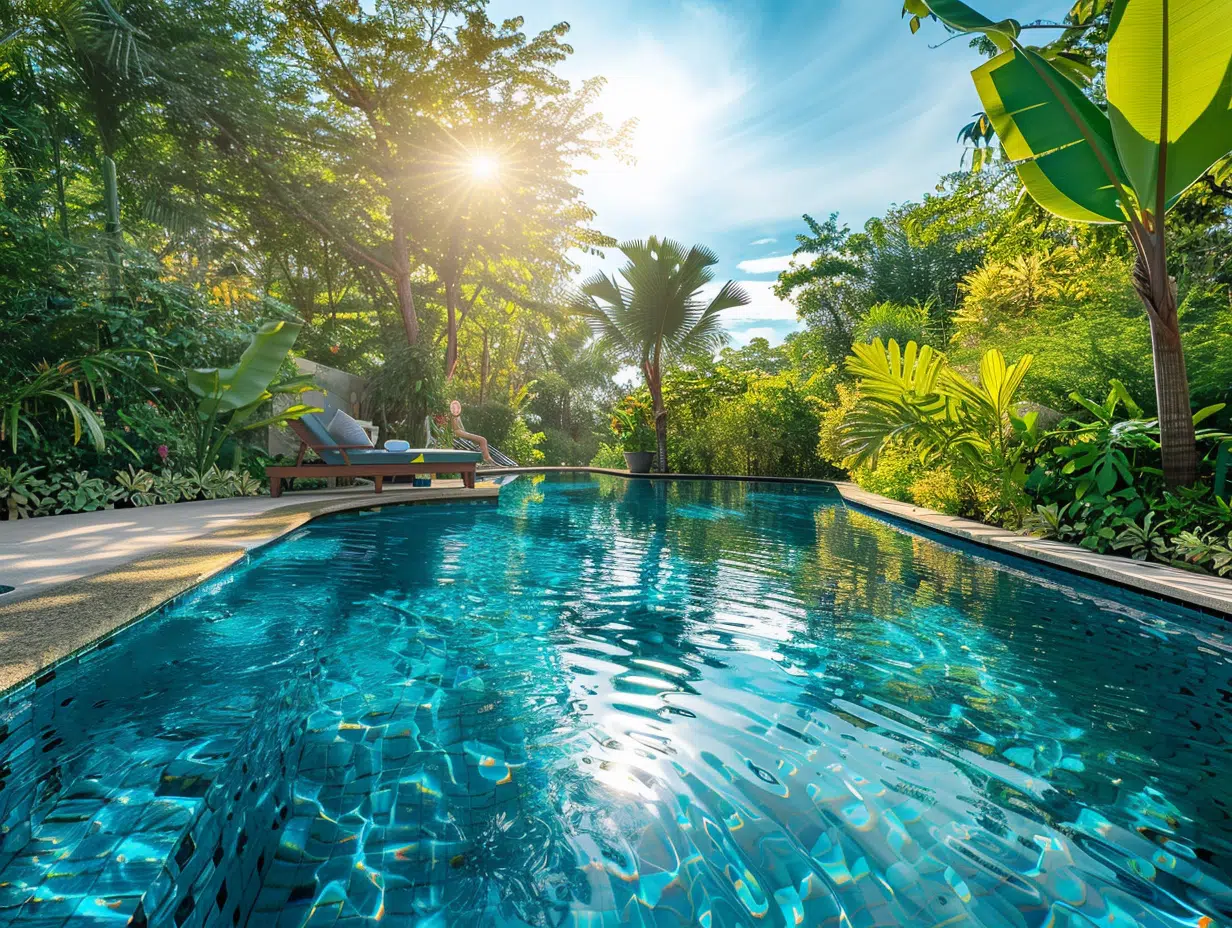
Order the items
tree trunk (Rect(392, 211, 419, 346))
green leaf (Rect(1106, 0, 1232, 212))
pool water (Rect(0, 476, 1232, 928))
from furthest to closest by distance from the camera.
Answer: tree trunk (Rect(392, 211, 419, 346)), green leaf (Rect(1106, 0, 1232, 212)), pool water (Rect(0, 476, 1232, 928))

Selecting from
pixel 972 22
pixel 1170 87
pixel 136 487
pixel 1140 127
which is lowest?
pixel 136 487

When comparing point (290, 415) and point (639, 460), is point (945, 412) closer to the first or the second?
point (290, 415)

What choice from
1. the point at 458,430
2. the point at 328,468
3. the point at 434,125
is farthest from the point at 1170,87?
the point at 458,430

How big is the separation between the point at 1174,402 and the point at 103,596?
7.06 metres

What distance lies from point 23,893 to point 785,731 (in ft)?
6.53

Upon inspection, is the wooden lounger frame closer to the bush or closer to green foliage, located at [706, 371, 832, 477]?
the bush

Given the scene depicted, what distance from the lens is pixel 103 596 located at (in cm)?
257

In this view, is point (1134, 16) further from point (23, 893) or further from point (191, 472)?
point (191, 472)

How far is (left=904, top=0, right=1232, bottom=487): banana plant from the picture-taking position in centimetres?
381

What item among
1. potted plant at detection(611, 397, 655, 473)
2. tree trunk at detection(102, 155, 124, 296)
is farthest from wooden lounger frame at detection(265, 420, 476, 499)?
potted plant at detection(611, 397, 655, 473)

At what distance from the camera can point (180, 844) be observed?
133 centimetres

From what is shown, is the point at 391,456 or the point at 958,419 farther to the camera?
the point at 391,456

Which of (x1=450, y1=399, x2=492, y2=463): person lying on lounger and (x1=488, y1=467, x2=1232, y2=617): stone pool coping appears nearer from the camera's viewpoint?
(x1=488, y1=467, x2=1232, y2=617): stone pool coping

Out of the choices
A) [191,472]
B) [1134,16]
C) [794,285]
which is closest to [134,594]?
[191,472]
